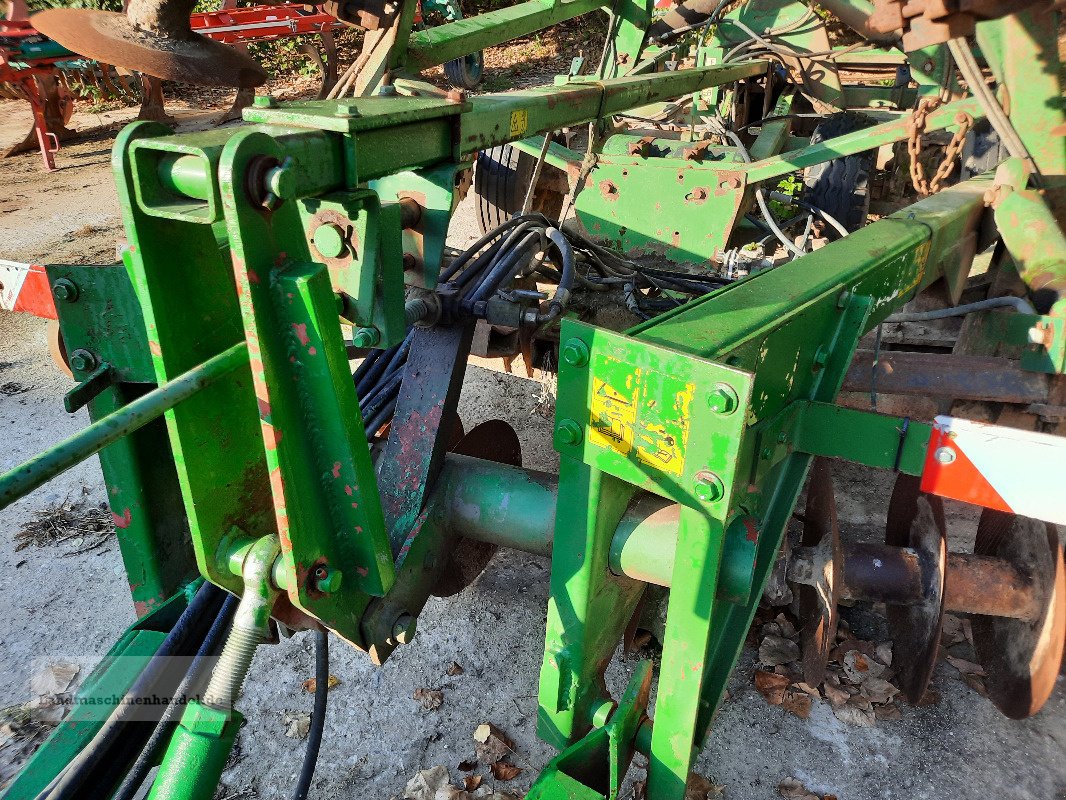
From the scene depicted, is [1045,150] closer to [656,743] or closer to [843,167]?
[843,167]

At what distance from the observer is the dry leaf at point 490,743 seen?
2.39 metres

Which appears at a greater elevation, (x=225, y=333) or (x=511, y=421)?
(x=225, y=333)

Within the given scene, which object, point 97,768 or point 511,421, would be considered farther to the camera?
point 511,421

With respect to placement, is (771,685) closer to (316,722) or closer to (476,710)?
(476,710)

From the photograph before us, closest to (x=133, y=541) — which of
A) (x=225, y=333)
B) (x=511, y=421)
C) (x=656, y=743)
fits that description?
(x=225, y=333)

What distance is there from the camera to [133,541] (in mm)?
2035

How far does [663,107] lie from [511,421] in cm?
271

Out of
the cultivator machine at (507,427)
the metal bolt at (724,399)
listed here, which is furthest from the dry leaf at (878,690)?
the metal bolt at (724,399)

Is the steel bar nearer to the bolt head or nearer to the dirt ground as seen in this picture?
the dirt ground

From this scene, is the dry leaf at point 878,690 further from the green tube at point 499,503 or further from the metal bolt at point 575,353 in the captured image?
the metal bolt at point 575,353

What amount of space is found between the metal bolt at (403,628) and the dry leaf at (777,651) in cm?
140

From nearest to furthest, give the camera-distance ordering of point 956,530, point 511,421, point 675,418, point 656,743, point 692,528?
point 675,418, point 692,528, point 656,743, point 956,530, point 511,421

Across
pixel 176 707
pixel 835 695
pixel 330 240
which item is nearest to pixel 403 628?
pixel 176 707

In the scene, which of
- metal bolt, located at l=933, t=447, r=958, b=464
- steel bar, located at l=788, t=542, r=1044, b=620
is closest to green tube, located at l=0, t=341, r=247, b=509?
metal bolt, located at l=933, t=447, r=958, b=464
